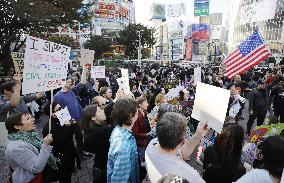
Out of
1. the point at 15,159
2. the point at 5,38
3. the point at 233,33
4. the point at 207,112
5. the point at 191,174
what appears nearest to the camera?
the point at 191,174

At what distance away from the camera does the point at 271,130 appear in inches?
161

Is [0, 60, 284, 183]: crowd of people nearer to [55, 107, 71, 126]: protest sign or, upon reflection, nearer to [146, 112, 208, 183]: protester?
[146, 112, 208, 183]: protester

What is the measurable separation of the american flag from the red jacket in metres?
5.44

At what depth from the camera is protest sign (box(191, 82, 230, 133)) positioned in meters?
3.05

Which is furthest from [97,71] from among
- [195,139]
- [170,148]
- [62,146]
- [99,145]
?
[170,148]

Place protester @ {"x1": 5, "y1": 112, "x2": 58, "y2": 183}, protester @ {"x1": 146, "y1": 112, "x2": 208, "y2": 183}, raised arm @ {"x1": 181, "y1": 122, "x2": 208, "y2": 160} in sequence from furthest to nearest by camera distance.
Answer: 1. protester @ {"x1": 5, "y1": 112, "x2": 58, "y2": 183}
2. raised arm @ {"x1": 181, "y1": 122, "x2": 208, "y2": 160}
3. protester @ {"x1": 146, "y1": 112, "x2": 208, "y2": 183}

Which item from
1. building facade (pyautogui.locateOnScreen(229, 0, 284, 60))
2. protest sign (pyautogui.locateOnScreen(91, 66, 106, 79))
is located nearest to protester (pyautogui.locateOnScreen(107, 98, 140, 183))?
protest sign (pyautogui.locateOnScreen(91, 66, 106, 79))

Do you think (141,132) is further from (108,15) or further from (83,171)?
(108,15)

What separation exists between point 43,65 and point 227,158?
99.3 inches

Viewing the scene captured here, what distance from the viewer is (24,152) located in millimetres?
3553

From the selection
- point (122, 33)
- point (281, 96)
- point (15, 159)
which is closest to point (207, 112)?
point (15, 159)

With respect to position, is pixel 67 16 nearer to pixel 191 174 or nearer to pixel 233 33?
pixel 191 174

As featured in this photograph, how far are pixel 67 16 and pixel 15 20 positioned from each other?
9.87 ft

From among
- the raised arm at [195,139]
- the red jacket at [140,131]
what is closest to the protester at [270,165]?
the raised arm at [195,139]
